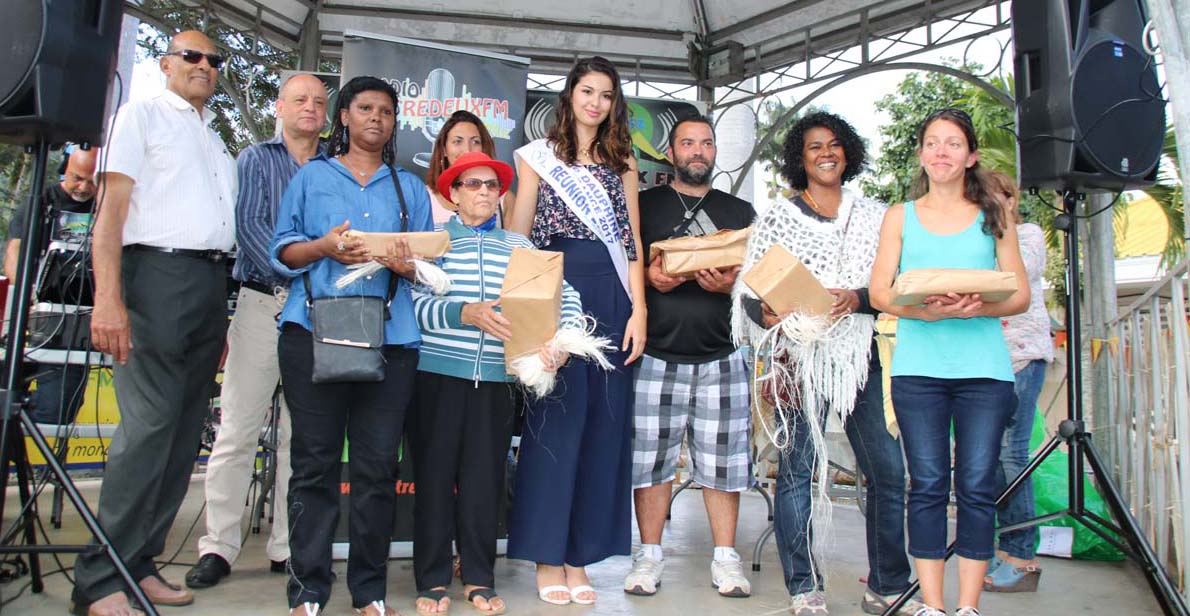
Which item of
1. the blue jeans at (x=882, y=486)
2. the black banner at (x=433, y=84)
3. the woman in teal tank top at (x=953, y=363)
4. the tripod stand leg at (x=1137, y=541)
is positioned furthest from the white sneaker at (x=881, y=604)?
the black banner at (x=433, y=84)

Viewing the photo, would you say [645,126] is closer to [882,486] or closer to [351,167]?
[351,167]

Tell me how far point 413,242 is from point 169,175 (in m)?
0.90

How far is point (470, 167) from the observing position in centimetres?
302

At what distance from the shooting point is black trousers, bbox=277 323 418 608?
2.67 metres

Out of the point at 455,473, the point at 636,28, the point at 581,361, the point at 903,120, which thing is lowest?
the point at 455,473

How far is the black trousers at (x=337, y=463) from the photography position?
2670 millimetres

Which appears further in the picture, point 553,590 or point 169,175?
point 553,590

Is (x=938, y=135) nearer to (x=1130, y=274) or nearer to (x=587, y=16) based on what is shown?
(x=587, y=16)

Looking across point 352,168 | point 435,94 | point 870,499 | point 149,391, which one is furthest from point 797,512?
point 435,94

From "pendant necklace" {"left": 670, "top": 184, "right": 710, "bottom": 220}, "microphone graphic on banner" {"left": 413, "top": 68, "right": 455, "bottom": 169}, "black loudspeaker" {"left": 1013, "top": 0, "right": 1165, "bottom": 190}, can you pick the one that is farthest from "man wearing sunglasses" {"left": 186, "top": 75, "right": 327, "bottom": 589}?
"black loudspeaker" {"left": 1013, "top": 0, "right": 1165, "bottom": 190}

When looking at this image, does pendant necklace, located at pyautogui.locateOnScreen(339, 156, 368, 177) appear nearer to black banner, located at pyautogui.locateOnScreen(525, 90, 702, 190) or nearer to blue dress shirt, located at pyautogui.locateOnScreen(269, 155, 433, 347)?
blue dress shirt, located at pyautogui.locateOnScreen(269, 155, 433, 347)

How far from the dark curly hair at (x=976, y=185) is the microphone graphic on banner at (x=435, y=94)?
2.94 metres

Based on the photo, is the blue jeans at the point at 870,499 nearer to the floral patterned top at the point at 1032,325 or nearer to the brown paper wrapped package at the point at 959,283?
the brown paper wrapped package at the point at 959,283

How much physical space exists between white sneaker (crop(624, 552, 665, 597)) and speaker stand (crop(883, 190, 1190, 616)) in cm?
81
